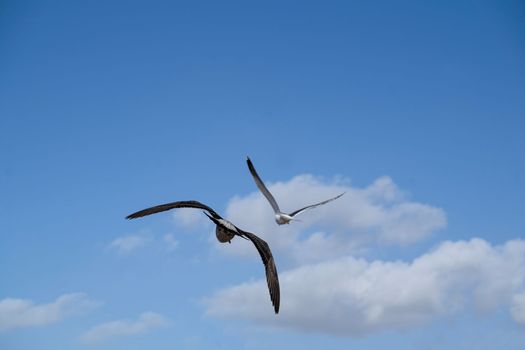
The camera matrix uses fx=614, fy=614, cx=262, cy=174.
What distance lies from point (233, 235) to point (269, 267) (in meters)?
2.43

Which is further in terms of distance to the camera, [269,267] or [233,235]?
[233,235]

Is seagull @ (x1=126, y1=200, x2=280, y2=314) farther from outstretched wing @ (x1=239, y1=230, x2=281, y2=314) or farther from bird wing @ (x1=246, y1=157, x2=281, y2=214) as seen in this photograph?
bird wing @ (x1=246, y1=157, x2=281, y2=214)

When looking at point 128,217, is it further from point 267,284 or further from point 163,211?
point 267,284

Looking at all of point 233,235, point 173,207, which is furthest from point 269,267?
point 173,207

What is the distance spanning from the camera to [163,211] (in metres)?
25.0

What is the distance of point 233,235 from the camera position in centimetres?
2433

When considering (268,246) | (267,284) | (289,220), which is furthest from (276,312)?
(289,220)

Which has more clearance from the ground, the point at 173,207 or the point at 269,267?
the point at 173,207

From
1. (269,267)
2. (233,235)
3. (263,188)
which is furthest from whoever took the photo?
(263,188)

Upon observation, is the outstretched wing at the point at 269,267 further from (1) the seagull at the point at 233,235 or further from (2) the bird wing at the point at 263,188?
(2) the bird wing at the point at 263,188

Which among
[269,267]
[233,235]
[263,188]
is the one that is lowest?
[269,267]

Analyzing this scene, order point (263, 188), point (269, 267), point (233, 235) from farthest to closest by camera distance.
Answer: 1. point (263, 188)
2. point (233, 235)
3. point (269, 267)

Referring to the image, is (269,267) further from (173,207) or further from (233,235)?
(173,207)

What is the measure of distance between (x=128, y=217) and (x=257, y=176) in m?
5.68
